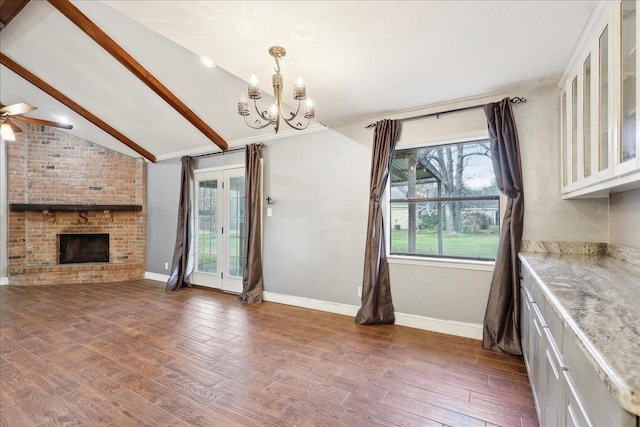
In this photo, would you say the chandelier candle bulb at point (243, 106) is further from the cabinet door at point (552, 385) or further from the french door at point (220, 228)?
the french door at point (220, 228)

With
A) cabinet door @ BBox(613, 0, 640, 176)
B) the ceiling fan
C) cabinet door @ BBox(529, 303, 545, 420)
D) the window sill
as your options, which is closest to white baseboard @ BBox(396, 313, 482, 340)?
the window sill

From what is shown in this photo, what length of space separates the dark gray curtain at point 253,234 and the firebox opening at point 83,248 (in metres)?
3.66

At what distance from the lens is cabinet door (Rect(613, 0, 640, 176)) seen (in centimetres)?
132

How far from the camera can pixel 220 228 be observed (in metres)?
5.02

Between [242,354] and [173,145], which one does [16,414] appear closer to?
[242,354]

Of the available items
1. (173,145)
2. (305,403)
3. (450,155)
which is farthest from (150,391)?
(173,145)

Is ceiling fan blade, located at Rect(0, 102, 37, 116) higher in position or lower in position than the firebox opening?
higher

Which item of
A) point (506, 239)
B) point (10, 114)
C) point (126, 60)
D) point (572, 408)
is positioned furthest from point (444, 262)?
point (10, 114)

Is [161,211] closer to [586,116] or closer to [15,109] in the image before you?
[15,109]

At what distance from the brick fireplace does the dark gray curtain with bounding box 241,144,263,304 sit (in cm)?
305

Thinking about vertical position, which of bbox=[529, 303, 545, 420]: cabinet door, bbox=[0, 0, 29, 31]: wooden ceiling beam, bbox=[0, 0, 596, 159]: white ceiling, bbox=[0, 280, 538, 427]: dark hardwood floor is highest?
bbox=[0, 0, 29, 31]: wooden ceiling beam

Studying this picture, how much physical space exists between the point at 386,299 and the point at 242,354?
167 cm

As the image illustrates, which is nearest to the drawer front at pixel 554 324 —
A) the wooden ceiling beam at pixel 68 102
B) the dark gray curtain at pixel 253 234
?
the dark gray curtain at pixel 253 234

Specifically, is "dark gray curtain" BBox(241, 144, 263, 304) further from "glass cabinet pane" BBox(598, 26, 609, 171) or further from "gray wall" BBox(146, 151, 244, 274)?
"glass cabinet pane" BBox(598, 26, 609, 171)
